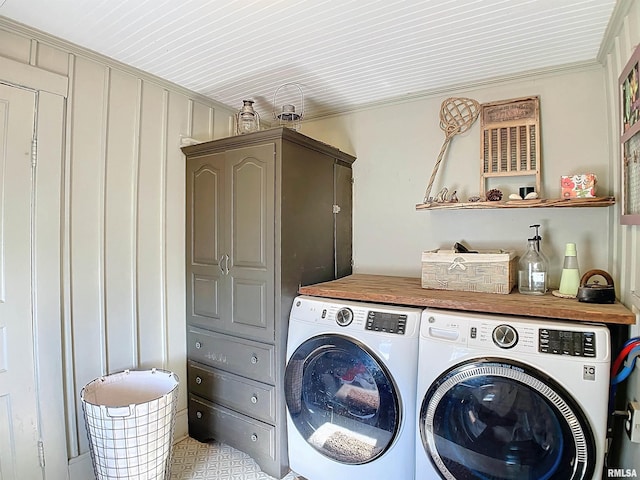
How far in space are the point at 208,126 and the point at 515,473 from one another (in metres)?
2.54

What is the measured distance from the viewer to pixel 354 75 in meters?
2.03

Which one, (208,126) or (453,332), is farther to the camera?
(208,126)

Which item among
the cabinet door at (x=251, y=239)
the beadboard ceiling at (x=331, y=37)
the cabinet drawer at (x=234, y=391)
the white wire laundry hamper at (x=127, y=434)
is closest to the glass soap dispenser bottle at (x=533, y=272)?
the beadboard ceiling at (x=331, y=37)

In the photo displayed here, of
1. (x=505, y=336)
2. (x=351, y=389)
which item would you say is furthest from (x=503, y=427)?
(x=351, y=389)

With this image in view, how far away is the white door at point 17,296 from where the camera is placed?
4.97ft

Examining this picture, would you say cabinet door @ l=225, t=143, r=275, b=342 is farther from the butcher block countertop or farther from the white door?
the white door

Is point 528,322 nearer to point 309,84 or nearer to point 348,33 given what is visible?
point 348,33

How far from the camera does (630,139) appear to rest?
4.31ft

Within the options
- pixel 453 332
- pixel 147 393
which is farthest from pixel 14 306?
pixel 453 332

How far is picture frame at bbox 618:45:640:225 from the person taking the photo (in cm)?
121

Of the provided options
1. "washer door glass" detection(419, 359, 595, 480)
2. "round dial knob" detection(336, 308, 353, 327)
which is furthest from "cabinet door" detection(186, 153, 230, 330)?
"washer door glass" detection(419, 359, 595, 480)

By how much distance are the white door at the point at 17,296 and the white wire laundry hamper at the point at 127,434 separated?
0.25 metres

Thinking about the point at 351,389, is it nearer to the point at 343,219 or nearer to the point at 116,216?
the point at 343,219

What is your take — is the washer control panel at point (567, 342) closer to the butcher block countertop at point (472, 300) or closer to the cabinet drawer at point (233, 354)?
the butcher block countertop at point (472, 300)
